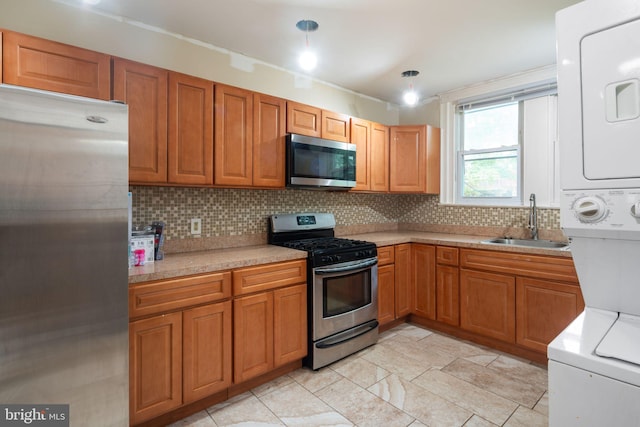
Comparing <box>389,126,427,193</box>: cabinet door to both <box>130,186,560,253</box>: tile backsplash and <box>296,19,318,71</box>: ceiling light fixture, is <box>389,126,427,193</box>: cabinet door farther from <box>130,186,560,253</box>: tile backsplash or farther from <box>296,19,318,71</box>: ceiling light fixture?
<box>296,19,318,71</box>: ceiling light fixture

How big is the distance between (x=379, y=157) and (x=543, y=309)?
1.91 m

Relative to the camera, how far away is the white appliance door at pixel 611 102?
89cm

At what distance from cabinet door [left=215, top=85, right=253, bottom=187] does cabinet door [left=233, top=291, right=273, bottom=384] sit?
0.83 meters

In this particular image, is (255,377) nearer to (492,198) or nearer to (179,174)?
(179,174)

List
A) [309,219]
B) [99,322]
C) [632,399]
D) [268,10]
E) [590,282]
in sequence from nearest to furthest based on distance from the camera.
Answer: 1. [632,399]
2. [590,282]
3. [99,322]
4. [268,10]
5. [309,219]

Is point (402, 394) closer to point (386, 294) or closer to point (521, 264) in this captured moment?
point (386, 294)

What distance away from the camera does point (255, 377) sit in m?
A: 2.16

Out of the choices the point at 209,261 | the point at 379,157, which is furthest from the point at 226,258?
the point at 379,157

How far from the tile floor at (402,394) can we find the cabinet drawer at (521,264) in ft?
2.30

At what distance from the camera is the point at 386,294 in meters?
2.96

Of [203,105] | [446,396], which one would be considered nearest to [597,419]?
[446,396]

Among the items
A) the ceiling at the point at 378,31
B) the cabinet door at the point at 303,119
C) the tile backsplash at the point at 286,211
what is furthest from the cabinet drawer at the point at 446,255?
the ceiling at the point at 378,31

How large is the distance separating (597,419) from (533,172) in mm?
2765

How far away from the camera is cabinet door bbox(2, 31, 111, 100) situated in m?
1.51
